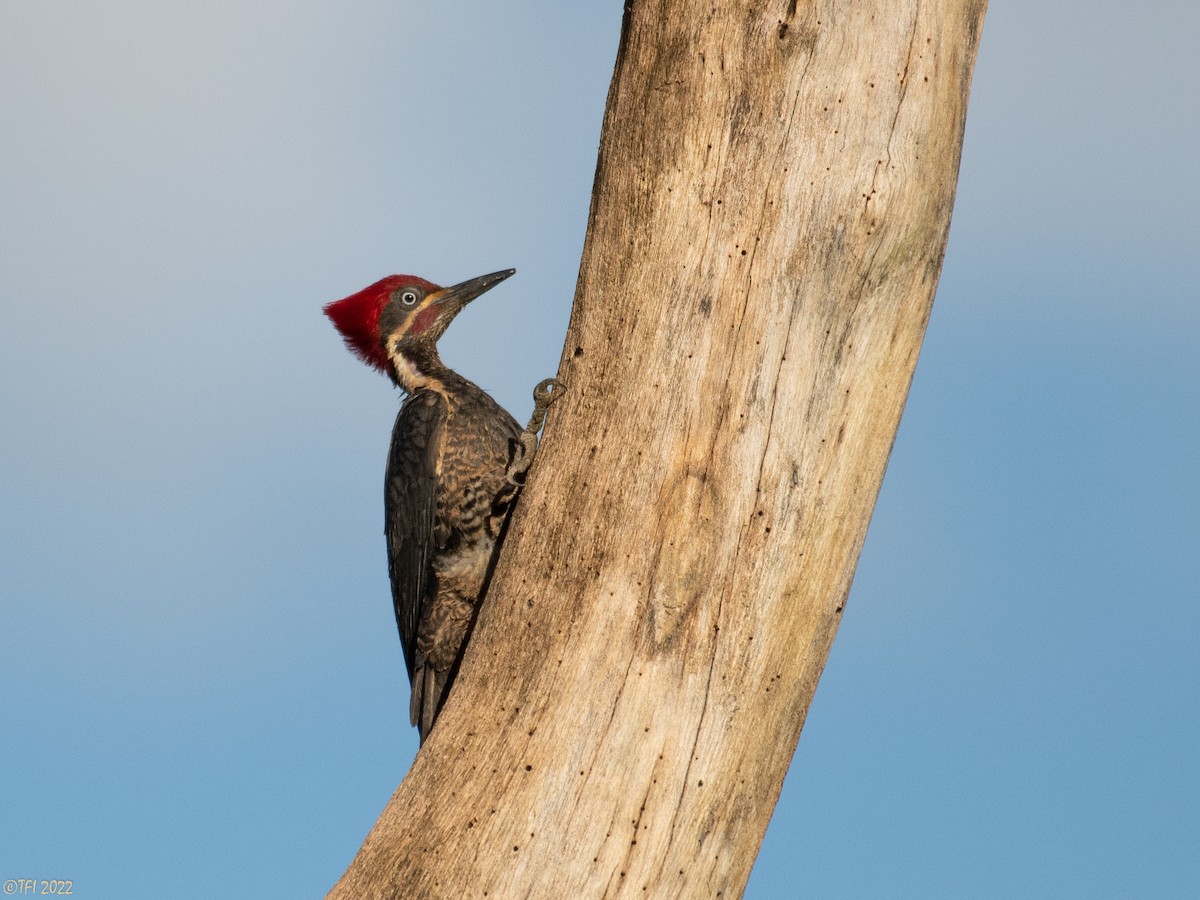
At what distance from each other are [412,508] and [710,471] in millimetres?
2475

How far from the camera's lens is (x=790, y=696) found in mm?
3434

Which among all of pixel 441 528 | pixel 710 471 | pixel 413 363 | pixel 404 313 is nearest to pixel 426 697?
pixel 441 528

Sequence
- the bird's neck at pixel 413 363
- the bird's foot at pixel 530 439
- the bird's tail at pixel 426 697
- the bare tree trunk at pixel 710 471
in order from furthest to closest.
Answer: the bird's neck at pixel 413 363 < the bird's tail at pixel 426 697 < the bird's foot at pixel 530 439 < the bare tree trunk at pixel 710 471

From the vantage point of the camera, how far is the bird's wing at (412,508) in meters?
5.53

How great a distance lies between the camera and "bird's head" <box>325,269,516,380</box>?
6.23 meters

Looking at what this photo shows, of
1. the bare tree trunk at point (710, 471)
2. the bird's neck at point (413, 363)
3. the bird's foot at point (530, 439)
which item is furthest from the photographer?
the bird's neck at point (413, 363)

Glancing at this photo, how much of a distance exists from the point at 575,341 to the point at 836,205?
2.93 feet

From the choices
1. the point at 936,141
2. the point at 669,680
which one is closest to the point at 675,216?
the point at 936,141

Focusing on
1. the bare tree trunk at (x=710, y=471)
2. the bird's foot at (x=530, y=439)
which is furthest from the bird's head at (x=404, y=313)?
the bare tree trunk at (x=710, y=471)

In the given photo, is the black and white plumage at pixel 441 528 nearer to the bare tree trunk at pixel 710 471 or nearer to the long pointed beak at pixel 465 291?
the long pointed beak at pixel 465 291

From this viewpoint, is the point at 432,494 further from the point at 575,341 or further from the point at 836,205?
the point at 836,205

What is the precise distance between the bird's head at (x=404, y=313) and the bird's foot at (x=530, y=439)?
0.97 m

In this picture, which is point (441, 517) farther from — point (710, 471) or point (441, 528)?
point (710, 471)

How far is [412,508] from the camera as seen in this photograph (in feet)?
18.3
